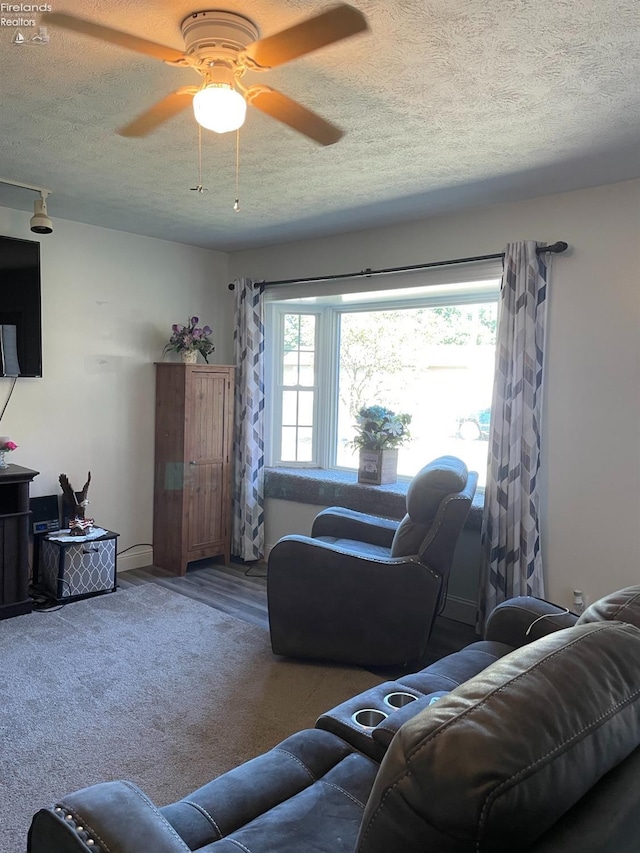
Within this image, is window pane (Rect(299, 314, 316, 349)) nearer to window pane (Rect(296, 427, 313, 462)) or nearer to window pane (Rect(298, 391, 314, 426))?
window pane (Rect(298, 391, 314, 426))

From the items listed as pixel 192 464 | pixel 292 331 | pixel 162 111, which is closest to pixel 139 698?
pixel 192 464

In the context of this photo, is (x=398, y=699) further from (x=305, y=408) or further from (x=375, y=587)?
(x=305, y=408)

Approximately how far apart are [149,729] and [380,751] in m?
1.32

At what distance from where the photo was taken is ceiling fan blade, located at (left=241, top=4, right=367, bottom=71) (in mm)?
1485

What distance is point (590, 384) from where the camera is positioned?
10.6 ft

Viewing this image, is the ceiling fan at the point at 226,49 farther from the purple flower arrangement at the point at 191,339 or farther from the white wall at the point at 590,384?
the purple flower arrangement at the point at 191,339

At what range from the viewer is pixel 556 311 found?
132 inches

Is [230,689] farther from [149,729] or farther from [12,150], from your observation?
[12,150]

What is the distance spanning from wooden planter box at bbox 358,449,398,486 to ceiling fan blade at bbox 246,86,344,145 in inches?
97.0

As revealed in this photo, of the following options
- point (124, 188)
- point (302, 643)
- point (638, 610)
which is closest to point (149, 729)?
point (302, 643)

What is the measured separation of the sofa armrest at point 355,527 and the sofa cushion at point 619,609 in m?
2.12

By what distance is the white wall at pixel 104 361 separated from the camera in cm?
407

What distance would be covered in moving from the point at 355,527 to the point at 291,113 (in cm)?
236

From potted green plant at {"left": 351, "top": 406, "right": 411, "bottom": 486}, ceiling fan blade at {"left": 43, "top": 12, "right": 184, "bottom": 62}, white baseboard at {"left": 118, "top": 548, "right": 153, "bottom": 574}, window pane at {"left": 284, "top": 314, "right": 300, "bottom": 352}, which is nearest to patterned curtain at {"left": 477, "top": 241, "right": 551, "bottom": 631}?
potted green plant at {"left": 351, "top": 406, "right": 411, "bottom": 486}
